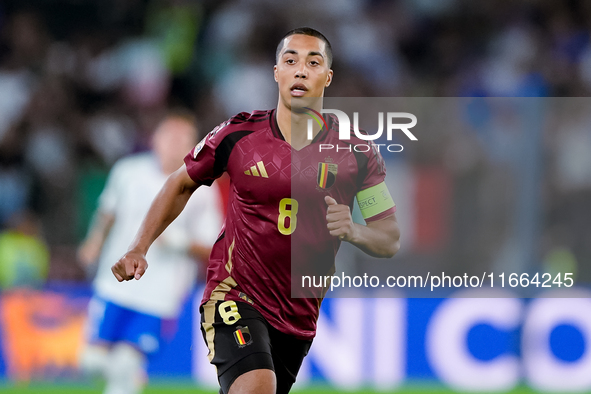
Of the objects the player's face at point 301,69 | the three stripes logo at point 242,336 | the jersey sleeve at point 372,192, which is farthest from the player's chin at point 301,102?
the three stripes logo at point 242,336

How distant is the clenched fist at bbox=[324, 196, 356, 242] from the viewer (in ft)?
11.8

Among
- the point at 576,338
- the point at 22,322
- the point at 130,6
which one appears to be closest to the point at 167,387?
the point at 22,322

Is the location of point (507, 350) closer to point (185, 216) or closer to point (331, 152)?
point (185, 216)

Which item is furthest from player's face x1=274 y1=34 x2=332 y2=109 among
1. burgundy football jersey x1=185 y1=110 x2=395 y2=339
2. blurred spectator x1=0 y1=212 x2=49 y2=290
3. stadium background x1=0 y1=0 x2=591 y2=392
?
blurred spectator x1=0 y1=212 x2=49 y2=290

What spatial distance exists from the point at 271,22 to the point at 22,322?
4.97m

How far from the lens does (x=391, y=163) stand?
A: 23.7 ft

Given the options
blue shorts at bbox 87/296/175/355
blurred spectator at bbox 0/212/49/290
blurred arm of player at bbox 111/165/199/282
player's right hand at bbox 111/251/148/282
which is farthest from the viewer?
blurred spectator at bbox 0/212/49/290

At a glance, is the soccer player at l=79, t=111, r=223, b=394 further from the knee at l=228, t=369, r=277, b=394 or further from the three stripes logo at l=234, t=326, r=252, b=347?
the knee at l=228, t=369, r=277, b=394

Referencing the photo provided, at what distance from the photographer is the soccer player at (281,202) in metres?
3.94

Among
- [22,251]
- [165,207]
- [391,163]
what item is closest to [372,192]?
[165,207]

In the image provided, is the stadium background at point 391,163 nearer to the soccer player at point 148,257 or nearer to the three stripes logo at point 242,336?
the soccer player at point 148,257

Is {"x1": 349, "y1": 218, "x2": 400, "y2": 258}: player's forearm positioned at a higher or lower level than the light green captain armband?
lower

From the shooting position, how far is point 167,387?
25.7ft

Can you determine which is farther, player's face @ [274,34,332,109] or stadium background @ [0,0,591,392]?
stadium background @ [0,0,591,392]
